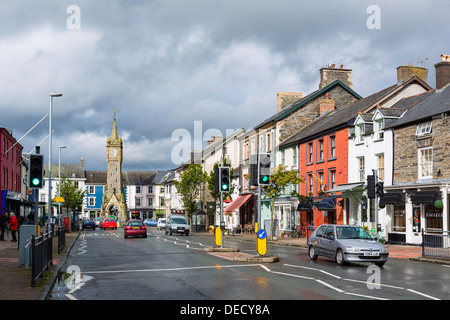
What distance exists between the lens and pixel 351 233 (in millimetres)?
19141

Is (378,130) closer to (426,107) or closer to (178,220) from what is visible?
(426,107)

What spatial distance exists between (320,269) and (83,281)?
742 cm

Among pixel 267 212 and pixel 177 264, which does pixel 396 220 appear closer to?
pixel 177 264

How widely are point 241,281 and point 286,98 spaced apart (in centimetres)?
4237

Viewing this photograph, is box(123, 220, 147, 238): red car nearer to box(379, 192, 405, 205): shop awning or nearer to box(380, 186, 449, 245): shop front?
box(380, 186, 449, 245): shop front

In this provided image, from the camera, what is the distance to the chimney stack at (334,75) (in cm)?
4703

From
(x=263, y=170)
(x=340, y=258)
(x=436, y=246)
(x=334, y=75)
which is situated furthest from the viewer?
(x=334, y=75)

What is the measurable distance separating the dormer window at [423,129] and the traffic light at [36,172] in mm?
20214

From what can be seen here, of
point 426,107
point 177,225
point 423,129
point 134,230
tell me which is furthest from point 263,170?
point 177,225

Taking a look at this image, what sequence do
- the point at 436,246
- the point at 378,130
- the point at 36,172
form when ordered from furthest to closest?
the point at 378,130 → the point at 436,246 → the point at 36,172

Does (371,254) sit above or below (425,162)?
below

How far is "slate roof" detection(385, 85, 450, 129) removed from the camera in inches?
1069

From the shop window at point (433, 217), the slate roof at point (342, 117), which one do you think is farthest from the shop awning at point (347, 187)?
the shop window at point (433, 217)
